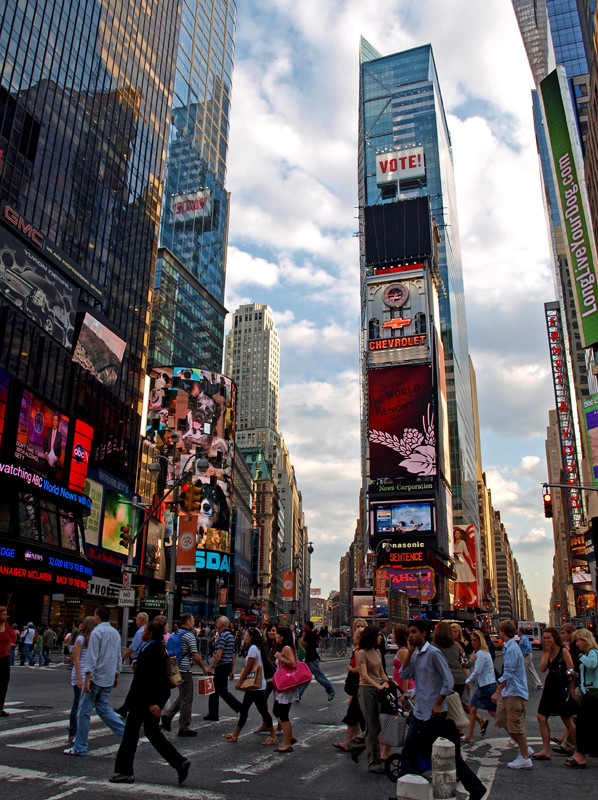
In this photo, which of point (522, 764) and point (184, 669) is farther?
point (184, 669)

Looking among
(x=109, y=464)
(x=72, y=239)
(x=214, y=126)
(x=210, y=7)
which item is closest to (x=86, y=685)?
(x=109, y=464)

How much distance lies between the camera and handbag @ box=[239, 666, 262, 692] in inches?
410

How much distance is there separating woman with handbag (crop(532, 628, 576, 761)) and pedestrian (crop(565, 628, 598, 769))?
0.42m

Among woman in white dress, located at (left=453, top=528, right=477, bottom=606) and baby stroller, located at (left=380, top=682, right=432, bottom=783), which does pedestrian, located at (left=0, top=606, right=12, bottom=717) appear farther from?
woman in white dress, located at (left=453, top=528, right=477, bottom=606)

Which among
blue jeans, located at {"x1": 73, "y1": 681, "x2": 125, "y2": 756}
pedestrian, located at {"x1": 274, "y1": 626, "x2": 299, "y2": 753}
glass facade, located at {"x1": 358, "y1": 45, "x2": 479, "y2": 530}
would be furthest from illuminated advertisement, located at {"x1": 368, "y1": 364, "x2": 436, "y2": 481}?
blue jeans, located at {"x1": 73, "y1": 681, "x2": 125, "y2": 756}

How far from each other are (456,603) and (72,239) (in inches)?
3587

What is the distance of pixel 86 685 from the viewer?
878cm

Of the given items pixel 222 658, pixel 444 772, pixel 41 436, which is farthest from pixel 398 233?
pixel 444 772

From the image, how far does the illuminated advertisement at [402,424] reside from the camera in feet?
303

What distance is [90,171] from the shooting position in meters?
69.1

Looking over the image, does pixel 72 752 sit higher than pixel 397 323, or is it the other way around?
pixel 397 323

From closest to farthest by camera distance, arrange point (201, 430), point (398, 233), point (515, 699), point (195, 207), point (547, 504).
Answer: point (515, 699) < point (547, 504) < point (201, 430) < point (398, 233) < point (195, 207)

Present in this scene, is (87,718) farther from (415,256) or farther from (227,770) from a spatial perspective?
(415,256)

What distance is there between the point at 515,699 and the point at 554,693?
111 cm
